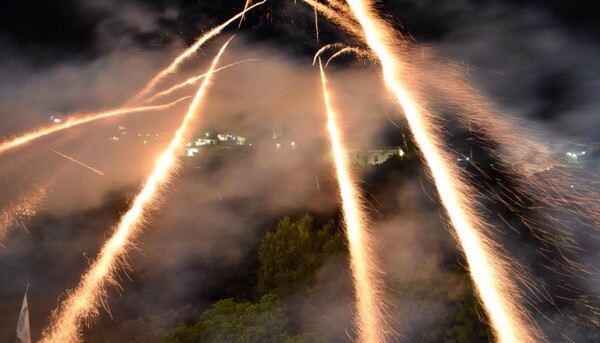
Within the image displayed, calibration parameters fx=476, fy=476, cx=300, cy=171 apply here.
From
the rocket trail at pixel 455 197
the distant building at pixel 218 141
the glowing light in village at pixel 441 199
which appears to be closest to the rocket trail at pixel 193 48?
the glowing light in village at pixel 441 199

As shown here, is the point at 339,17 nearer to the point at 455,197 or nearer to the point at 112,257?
the point at 455,197

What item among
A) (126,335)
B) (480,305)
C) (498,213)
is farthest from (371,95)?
Answer: (126,335)

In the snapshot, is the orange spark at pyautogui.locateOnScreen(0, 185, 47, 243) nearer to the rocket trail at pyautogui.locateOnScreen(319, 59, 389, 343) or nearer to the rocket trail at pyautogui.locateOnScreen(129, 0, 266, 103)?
the rocket trail at pyautogui.locateOnScreen(129, 0, 266, 103)

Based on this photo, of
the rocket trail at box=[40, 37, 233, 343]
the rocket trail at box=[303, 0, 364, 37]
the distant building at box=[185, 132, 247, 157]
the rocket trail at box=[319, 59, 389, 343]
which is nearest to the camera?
the rocket trail at box=[319, 59, 389, 343]

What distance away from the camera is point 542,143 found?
4.05m

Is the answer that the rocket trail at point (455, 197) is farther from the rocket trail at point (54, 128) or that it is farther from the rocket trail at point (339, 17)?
the rocket trail at point (54, 128)

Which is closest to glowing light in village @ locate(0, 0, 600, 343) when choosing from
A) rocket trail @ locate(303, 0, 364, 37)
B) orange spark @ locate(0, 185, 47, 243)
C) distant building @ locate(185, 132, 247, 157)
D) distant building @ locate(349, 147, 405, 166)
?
rocket trail @ locate(303, 0, 364, 37)

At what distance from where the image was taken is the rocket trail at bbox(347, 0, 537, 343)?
10.6 ft

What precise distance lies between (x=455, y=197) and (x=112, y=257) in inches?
154

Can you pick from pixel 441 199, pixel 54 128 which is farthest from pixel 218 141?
pixel 441 199

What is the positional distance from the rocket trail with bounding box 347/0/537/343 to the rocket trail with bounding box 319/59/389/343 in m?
0.80

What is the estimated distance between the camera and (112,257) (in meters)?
5.50

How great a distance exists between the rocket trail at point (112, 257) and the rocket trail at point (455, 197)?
2767 mm

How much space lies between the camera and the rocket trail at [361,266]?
3596 millimetres
